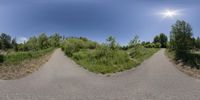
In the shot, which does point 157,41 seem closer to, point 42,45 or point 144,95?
point 42,45

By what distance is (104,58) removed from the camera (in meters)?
22.4

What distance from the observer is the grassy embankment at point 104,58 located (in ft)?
57.4

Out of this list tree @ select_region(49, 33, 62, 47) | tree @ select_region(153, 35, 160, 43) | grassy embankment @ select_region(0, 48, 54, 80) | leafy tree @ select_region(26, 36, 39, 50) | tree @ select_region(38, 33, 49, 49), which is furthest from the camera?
tree @ select_region(153, 35, 160, 43)

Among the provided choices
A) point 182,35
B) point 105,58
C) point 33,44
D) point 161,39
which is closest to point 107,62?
point 105,58

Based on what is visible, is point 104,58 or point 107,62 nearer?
point 107,62

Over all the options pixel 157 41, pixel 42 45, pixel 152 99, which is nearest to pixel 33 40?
pixel 42 45

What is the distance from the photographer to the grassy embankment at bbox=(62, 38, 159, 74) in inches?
688

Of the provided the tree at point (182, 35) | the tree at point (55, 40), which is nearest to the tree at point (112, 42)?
the tree at point (182, 35)

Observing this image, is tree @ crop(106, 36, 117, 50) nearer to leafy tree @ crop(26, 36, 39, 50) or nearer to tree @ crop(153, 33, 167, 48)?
leafy tree @ crop(26, 36, 39, 50)

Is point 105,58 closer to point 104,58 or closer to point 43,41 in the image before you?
point 104,58

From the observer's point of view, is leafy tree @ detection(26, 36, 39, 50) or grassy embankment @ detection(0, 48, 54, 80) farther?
leafy tree @ detection(26, 36, 39, 50)

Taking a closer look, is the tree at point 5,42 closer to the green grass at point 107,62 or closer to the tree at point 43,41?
the tree at point 43,41

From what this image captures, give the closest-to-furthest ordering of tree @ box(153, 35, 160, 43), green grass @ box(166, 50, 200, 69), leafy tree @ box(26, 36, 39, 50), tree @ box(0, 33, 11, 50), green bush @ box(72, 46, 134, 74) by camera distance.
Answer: green bush @ box(72, 46, 134, 74)
green grass @ box(166, 50, 200, 69)
leafy tree @ box(26, 36, 39, 50)
tree @ box(0, 33, 11, 50)
tree @ box(153, 35, 160, 43)

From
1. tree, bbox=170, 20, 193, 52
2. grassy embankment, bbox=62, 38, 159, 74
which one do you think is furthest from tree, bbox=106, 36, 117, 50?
tree, bbox=170, 20, 193, 52
